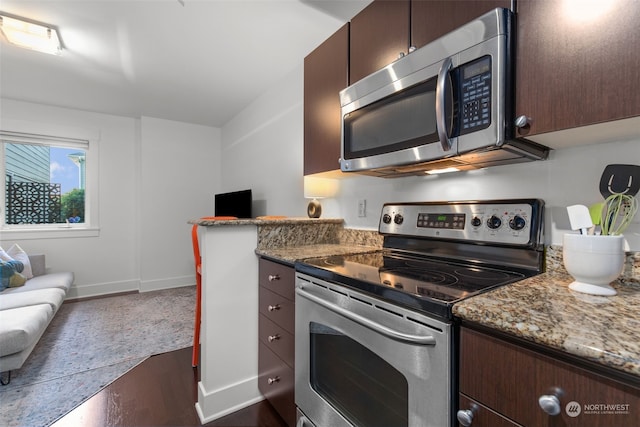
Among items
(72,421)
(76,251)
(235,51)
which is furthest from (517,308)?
(76,251)

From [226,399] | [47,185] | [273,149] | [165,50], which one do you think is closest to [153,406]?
[226,399]

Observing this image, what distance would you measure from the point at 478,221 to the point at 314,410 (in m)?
1.07

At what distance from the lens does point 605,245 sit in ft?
2.57

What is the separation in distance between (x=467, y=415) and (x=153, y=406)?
1.83 m

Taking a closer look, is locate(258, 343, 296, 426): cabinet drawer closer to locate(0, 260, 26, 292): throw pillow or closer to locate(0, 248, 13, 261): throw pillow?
locate(0, 260, 26, 292): throw pillow

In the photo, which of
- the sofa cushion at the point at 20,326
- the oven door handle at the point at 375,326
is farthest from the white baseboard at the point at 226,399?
the sofa cushion at the point at 20,326

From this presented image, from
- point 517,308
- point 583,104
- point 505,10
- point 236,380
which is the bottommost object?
point 236,380

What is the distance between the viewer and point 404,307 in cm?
85

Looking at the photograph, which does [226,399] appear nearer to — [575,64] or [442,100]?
[442,100]

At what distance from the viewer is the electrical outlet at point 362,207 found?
6.34ft

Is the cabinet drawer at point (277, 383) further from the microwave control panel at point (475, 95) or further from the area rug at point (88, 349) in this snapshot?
the microwave control panel at point (475, 95)

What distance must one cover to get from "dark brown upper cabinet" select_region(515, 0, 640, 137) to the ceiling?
4.19ft

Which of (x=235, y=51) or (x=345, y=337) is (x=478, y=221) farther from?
(x=235, y=51)

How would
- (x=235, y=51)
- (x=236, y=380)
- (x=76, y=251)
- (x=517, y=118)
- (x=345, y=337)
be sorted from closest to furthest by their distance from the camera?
1. (x=517, y=118)
2. (x=345, y=337)
3. (x=236, y=380)
4. (x=235, y=51)
5. (x=76, y=251)
